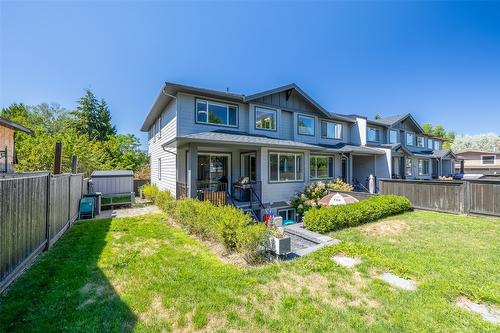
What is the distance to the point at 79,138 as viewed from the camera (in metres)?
20.7

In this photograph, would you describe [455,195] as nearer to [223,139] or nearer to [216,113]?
[223,139]

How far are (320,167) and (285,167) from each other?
3.91 metres

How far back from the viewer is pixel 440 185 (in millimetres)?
10922

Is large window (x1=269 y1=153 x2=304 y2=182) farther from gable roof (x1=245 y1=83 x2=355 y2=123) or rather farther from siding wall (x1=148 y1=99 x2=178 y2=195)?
siding wall (x1=148 y1=99 x2=178 y2=195)

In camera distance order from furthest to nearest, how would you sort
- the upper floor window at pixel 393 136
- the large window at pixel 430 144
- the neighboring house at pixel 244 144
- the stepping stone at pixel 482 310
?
1. the large window at pixel 430 144
2. the upper floor window at pixel 393 136
3. the neighboring house at pixel 244 144
4. the stepping stone at pixel 482 310

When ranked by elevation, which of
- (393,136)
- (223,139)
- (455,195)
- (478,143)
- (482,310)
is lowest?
(482,310)

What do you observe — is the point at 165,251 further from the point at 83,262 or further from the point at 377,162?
the point at 377,162

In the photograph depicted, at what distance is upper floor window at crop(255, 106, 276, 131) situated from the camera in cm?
1343

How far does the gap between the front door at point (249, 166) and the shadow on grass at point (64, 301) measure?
28.2ft

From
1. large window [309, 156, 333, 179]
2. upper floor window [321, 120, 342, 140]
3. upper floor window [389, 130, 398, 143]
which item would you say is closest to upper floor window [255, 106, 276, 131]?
large window [309, 156, 333, 179]

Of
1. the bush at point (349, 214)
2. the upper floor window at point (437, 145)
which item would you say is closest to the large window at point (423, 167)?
the upper floor window at point (437, 145)

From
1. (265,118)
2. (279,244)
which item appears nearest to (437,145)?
(265,118)

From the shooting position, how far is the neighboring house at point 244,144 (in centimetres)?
1095

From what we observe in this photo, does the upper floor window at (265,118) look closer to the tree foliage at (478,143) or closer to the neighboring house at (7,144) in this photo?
the neighboring house at (7,144)
